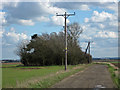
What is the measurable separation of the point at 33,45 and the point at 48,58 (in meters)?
7.19

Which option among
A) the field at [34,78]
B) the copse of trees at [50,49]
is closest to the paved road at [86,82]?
the field at [34,78]

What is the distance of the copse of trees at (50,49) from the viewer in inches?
2532

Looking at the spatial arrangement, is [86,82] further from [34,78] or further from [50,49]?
[50,49]

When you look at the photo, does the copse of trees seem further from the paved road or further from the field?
the paved road

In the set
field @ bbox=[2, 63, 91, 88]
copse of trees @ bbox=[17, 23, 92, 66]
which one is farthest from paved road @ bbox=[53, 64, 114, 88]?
copse of trees @ bbox=[17, 23, 92, 66]

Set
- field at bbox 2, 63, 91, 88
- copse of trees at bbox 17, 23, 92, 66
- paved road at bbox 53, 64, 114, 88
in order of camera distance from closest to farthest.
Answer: field at bbox 2, 63, 91, 88
paved road at bbox 53, 64, 114, 88
copse of trees at bbox 17, 23, 92, 66

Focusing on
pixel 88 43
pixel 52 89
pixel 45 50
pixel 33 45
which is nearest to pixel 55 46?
pixel 45 50

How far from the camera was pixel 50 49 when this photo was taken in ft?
224

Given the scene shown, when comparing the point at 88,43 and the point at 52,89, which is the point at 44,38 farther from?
the point at 52,89

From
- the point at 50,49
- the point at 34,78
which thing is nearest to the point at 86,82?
the point at 34,78

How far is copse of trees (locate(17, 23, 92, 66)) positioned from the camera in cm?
6431

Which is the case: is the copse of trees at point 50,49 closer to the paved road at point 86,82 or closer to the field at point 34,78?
the field at point 34,78

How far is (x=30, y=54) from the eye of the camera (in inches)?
2817

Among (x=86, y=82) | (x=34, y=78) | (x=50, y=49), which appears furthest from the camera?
(x=50, y=49)
